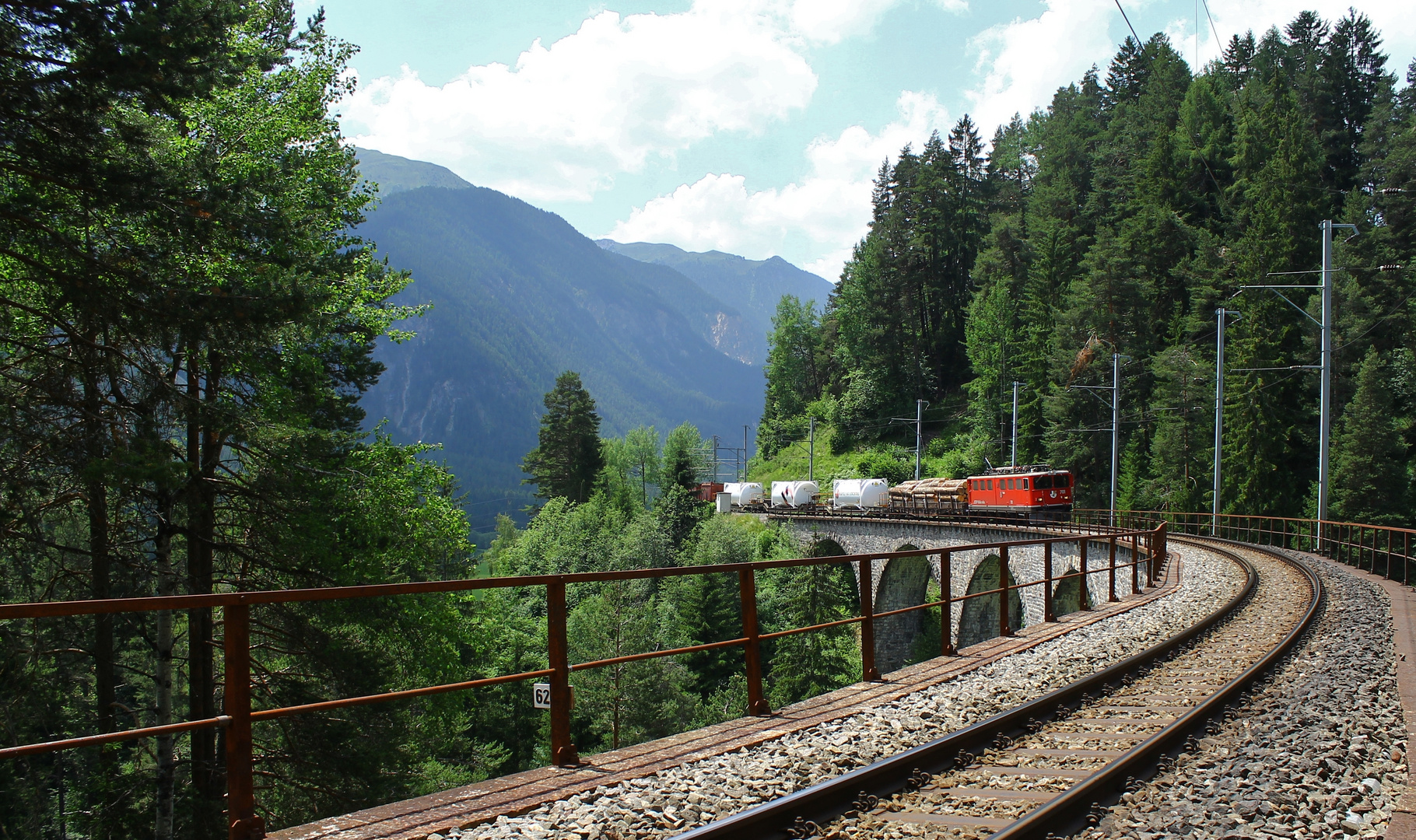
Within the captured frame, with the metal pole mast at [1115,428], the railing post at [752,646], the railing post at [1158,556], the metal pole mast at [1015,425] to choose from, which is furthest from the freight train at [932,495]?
the railing post at [752,646]

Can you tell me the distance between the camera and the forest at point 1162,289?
127ft

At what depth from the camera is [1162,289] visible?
164 ft

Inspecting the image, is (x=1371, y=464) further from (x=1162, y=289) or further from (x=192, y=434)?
(x=192, y=434)

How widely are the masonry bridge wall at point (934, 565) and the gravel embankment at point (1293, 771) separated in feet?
65.8

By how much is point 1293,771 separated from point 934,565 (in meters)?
34.2

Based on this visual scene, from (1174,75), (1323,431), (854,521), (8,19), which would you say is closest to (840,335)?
(1174,75)

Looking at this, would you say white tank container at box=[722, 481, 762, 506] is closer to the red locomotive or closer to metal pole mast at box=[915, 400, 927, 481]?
metal pole mast at box=[915, 400, 927, 481]

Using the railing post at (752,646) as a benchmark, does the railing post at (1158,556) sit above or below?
below

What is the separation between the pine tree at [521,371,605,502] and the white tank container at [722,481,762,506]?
1283 centimetres

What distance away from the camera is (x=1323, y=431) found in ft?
71.9

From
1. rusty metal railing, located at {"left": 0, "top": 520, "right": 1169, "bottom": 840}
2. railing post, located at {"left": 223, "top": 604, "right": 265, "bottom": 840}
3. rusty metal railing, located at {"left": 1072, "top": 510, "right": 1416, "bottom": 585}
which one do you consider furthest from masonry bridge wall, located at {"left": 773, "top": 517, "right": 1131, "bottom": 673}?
railing post, located at {"left": 223, "top": 604, "right": 265, "bottom": 840}

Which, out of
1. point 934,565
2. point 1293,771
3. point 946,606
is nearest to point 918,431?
point 934,565

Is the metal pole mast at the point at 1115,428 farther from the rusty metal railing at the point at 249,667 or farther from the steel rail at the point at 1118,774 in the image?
the rusty metal railing at the point at 249,667

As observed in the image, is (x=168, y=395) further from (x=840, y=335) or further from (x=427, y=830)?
(x=840, y=335)
